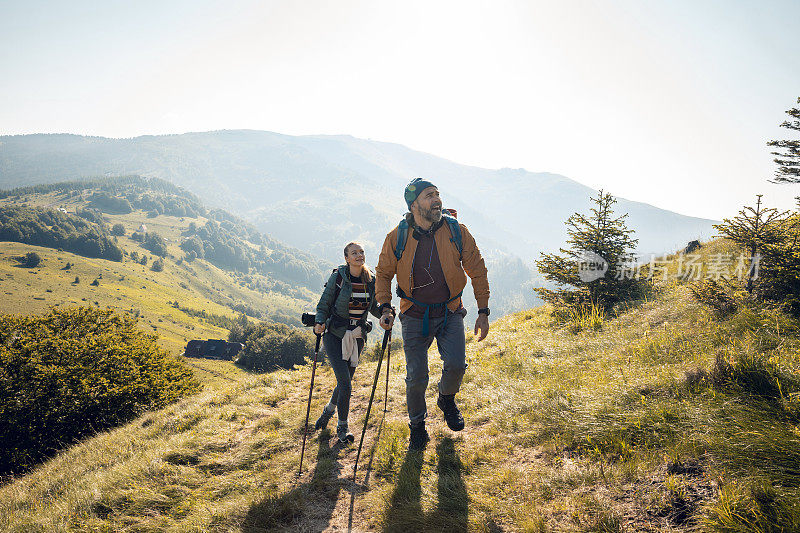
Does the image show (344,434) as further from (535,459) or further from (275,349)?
(275,349)

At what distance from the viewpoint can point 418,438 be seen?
5.15 m

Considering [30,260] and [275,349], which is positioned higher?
[275,349]

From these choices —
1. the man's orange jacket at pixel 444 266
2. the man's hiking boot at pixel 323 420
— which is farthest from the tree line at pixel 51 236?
the man's orange jacket at pixel 444 266

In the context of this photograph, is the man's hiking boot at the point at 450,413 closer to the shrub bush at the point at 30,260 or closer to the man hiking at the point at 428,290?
the man hiking at the point at 428,290

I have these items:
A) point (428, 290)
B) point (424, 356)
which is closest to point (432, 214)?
point (428, 290)

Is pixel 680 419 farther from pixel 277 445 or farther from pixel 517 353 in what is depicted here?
pixel 277 445

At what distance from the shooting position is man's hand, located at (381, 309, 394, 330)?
4.95m

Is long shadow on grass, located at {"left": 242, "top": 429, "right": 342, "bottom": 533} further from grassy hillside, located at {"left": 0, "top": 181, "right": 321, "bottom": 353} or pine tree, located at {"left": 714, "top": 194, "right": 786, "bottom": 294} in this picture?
grassy hillside, located at {"left": 0, "top": 181, "right": 321, "bottom": 353}

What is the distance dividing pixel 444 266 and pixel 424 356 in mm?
1305

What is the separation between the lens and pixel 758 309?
228 inches

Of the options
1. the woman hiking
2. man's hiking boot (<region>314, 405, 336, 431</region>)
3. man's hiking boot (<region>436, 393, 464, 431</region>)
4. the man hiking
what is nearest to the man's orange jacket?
the man hiking

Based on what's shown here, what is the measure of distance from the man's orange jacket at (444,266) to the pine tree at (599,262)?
18.0ft

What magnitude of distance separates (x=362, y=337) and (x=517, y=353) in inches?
146

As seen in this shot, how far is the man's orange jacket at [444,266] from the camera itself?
5.03 meters
